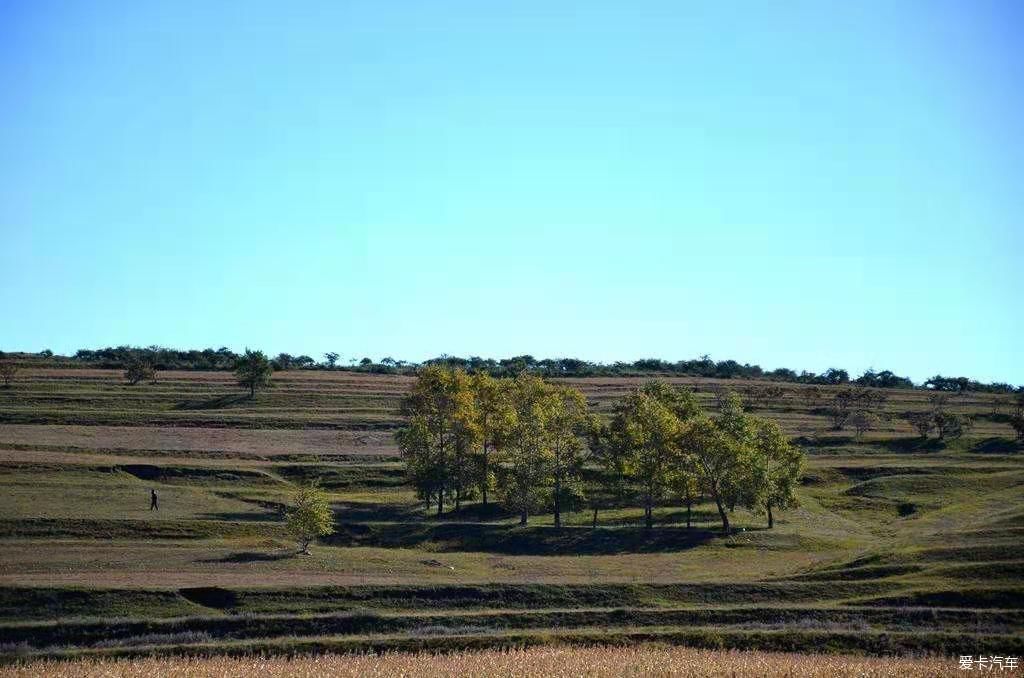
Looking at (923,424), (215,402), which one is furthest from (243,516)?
(923,424)

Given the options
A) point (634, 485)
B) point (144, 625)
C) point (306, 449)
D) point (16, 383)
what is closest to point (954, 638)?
point (144, 625)

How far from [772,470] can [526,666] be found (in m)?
51.0

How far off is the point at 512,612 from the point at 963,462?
6684 centimetres

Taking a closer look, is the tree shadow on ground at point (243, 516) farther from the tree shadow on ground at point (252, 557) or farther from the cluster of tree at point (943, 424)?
the cluster of tree at point (943, 424)

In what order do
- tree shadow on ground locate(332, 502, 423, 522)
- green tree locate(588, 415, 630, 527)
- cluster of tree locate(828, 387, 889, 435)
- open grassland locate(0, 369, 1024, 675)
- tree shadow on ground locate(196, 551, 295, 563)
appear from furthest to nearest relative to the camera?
cluster of tree locate(828, 387, 889, 435)
green tree locate(588, 415, 630, 527)
tree shadow on ground locate(332, 502, 423, 522)
tree shadow on ground locate(196, 551, 295, 563)
open grassland locate(0, 369, 1024, 675)

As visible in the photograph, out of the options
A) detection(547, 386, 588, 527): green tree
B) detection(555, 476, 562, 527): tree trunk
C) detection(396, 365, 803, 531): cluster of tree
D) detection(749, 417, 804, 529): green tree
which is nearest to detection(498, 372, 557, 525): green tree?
detection(396, 365, 803, 531): cluster of tree

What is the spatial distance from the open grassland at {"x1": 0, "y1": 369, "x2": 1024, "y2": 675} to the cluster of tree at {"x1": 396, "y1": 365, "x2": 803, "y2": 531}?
2789 millimetres

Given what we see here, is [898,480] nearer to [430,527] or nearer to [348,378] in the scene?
[430,527]

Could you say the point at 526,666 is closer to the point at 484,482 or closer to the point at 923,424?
the point at 484,482

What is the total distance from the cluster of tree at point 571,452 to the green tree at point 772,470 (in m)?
0.09

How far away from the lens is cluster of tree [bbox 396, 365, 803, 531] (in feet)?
286

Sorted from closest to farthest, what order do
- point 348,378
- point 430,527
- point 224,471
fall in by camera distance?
1. point 430,527
2. point 224,471
3. point 348,378

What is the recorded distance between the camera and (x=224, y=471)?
9706cm

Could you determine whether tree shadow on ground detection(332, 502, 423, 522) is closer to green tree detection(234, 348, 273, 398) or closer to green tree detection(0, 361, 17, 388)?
green tree detection(234, 348, 273, 398)
